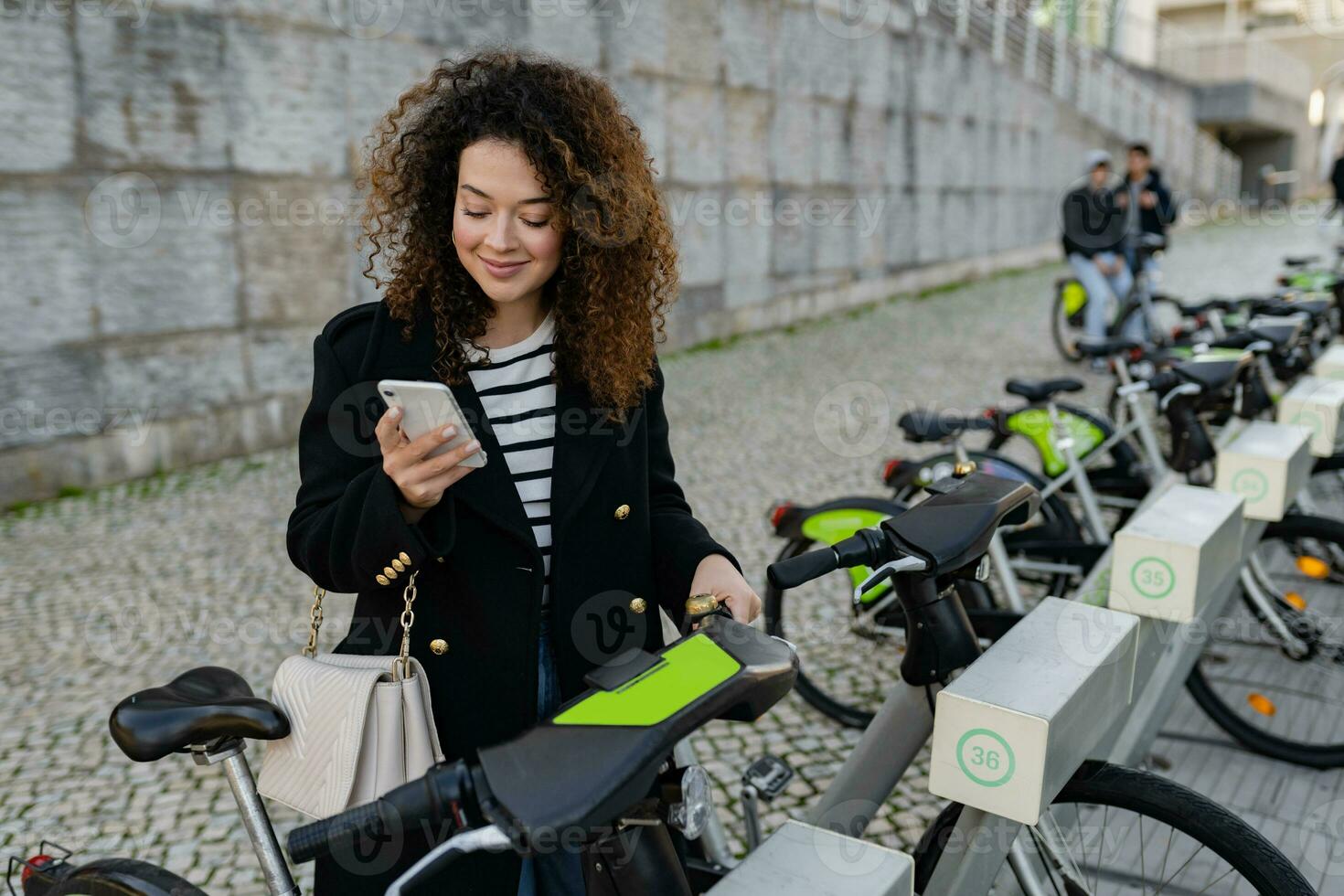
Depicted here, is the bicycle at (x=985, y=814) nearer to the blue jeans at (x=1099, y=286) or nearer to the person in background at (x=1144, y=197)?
the blue jeans at (x=1099, y=286)

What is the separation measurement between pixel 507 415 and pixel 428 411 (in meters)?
0.35

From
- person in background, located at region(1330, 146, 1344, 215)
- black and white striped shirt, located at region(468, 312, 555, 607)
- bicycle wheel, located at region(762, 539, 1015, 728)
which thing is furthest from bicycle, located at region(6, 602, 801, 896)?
person in background, located at region(1330, 146, 1344, 215)

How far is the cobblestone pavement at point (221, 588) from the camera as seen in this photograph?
3225mm

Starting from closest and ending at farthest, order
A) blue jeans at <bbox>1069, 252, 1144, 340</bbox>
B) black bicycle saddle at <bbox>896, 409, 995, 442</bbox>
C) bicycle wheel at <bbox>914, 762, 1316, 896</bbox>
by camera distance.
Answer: bicycle wheel at <bbox>914, 762, 1316, 896</bbox> < black bicycle saddle at <bbox>896, 409, 995, 442</bbox> < blue jeans at <bbox>1069, 252, 1144, 340</bbox>

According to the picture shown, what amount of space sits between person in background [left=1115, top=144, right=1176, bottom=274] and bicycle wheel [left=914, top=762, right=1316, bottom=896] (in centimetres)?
924

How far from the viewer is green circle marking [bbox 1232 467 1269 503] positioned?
3.40m

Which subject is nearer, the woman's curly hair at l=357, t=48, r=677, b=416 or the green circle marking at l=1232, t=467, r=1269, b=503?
the woman's curly hair at l=357, t=48, r=677, b=416

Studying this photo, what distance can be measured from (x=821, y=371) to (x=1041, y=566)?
646 centimetres

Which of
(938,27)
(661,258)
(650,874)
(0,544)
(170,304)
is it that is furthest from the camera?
(938,27)

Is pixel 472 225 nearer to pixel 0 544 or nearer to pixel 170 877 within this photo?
pixel 170 877

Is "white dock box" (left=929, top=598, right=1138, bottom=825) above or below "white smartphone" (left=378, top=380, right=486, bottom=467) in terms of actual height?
below

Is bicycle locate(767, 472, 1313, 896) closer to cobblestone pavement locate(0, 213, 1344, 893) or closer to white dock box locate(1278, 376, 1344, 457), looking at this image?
cobblestone pavement locate(0, 213, 1344, 893)

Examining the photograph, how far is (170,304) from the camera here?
6.75m

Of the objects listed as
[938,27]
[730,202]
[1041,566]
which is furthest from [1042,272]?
[1041,566]
